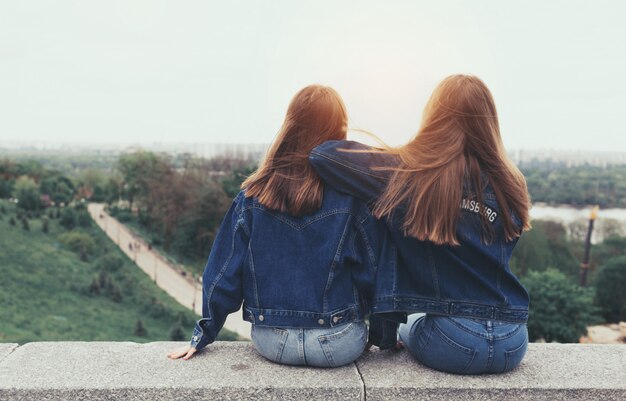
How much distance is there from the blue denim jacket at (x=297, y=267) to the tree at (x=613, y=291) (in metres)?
30.6

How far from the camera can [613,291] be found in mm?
29984

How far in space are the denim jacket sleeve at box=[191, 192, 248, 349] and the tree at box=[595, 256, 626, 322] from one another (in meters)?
30.7

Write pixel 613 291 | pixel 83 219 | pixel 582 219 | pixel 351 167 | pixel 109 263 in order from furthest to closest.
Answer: pixel 83 219, pixel 582 219, pixel 109 263, pixel 613 291, pixel 351 167

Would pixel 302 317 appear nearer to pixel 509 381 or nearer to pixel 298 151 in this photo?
pixel 298 151

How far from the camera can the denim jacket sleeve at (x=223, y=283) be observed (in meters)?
2.47

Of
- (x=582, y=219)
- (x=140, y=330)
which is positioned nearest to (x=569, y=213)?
(x=582, y=219)

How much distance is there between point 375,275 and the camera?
2463 millimetres

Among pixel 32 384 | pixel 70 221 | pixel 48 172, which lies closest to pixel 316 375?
pixel 32 384

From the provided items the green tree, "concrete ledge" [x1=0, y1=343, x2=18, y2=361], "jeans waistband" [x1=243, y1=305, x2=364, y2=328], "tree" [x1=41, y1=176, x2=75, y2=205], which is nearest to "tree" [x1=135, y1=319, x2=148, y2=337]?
the green tree

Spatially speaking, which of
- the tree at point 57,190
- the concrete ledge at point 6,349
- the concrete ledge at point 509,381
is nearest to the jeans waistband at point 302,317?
the concrete ledge at point 509,381

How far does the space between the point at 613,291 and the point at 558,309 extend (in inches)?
281

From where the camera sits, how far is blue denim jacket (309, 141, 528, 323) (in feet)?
7.70

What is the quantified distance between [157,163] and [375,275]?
59413 millimetres

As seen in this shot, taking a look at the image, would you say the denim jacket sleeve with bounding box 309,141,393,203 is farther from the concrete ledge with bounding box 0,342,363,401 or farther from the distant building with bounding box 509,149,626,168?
the distant building with bounding box 509,149,626,168
